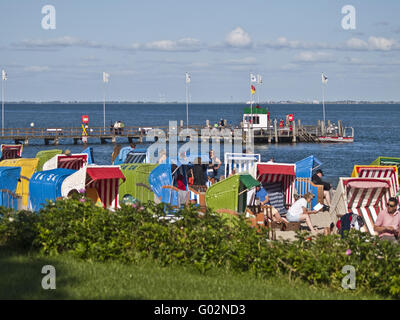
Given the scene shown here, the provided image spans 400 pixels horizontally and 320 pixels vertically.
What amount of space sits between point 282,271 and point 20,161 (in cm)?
1112

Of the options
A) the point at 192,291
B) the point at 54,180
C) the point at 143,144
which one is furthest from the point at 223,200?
the point at 143,144

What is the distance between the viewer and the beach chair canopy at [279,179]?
15891 mm

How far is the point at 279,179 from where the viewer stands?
1653 centimetres

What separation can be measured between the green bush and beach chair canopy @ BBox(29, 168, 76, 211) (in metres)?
4.34

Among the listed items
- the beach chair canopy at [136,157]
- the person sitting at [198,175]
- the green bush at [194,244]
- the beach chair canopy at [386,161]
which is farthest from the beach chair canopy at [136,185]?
the beach chair canopy at [386,161]

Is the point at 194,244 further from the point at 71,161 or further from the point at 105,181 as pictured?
the point at 71,161

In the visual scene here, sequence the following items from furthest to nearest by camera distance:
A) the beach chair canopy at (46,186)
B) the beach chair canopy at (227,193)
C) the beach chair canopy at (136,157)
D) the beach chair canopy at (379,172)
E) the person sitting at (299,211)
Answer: the beach chair canopy at (136,157) < the beach chair canopy at (379,172) < the person sitting at (299,211) < the beach chair canopy at (46,186) < the beach chair canopy at (227,193)

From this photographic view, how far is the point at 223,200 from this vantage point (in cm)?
1294

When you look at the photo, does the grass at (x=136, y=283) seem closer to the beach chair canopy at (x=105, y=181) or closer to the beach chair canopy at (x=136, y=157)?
the beach chair canopy at (x=105, y=181)

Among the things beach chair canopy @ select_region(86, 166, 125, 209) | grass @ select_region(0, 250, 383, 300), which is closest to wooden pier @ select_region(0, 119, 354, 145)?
beach chair canopy @ select_region(86, 166, 125, 209)

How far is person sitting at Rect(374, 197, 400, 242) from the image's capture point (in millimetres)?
11078

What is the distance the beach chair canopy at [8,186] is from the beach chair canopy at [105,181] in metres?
1.62

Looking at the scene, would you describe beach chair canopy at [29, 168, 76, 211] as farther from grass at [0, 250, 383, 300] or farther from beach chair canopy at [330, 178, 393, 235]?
beach chair canopy at [330, 178, 393, 235]
